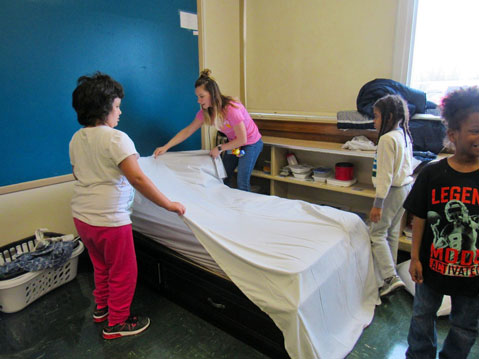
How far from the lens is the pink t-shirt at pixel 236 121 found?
8.16 ft

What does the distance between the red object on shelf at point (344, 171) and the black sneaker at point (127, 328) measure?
1.73 metres

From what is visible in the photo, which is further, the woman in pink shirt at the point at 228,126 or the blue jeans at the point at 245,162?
the blue jeans at the point at 245,162

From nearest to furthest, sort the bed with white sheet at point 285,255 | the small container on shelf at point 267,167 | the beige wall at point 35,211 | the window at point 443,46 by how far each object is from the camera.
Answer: the bed with white sheet at point 285,255 → the beige wall at point 35,211 → the window at point 443,46 → the small container on shelf at point 267,167

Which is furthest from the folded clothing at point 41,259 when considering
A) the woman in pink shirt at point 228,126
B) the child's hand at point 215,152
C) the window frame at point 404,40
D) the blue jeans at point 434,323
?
the window frame at point 404,40

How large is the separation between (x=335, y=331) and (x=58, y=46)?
7.53ft

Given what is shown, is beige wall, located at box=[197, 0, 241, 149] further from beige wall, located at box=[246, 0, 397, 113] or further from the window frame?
the window frame

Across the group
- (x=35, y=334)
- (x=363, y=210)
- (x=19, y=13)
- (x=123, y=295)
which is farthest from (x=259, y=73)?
(x=35, y=334)

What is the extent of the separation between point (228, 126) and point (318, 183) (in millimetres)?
861

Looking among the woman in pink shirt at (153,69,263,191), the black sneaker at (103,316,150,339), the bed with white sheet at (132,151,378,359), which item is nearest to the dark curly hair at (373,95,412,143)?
the bed with white sheet at (132,151,378,359)

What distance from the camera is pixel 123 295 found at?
1.69 meters

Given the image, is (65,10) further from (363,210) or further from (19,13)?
(363,210)

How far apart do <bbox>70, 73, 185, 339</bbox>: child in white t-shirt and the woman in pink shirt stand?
2.97 feet

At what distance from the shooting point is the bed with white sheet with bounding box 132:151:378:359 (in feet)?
4.47

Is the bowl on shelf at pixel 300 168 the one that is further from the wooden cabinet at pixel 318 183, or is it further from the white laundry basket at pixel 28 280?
the white laundry basket at pixel 28 280
